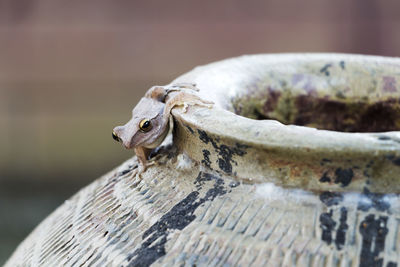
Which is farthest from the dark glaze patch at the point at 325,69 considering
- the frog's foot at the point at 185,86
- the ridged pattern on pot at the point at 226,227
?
the ridged pattern on pot at the point at 226,227

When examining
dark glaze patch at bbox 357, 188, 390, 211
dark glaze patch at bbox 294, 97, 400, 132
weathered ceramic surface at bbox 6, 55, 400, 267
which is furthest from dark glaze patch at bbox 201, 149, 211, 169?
dark glaze patch at bbox 294, 97, 400, 132

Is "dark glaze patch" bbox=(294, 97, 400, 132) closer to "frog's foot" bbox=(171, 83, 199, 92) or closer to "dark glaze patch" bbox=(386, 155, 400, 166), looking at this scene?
"frog's foot" bbox=(171, 83, 199, 92)

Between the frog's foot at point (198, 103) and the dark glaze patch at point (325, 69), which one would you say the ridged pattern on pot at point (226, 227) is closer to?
the frog's foot at point (198, 103)

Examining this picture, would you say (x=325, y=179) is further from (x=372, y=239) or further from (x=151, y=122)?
(x=151, y=122)

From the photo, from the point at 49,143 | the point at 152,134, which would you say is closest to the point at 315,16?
the point at 49,143

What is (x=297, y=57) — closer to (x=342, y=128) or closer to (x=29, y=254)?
(x=342, y=128)

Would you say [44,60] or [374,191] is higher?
[374,191]

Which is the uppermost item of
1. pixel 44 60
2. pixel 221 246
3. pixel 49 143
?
pixel 221 246
